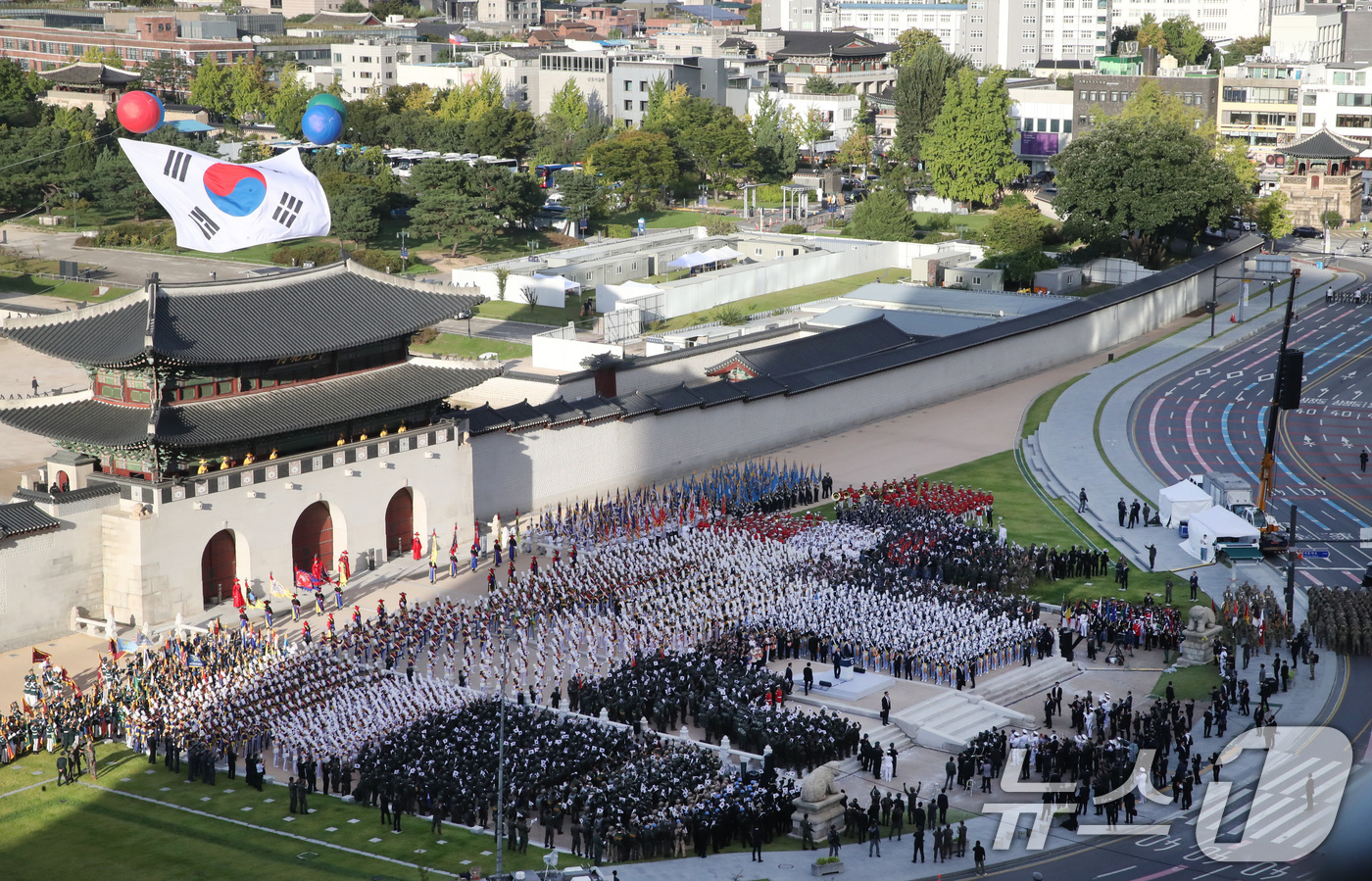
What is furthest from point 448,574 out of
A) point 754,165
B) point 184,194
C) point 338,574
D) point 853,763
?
point 754,165

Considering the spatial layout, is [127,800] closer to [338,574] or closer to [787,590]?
[338,574]

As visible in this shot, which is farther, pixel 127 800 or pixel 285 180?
pixel 285 180

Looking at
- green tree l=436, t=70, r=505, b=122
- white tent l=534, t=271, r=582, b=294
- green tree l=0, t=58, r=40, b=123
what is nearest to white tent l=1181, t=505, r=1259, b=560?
white tent l=534, t=271, r=582, b=294

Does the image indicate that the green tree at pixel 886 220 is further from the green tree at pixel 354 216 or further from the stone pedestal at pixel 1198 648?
the stone pedestal at pixel 1198 648

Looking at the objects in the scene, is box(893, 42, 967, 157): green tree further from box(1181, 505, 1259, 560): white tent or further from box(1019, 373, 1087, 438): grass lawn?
box(1181, 505, 1259, 560): white tent

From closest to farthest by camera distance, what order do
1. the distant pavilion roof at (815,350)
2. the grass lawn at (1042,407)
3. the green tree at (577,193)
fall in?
the grass lawn at (1042,407)
the distant pavilion roof at (815,350)
the green tree at (577,193)

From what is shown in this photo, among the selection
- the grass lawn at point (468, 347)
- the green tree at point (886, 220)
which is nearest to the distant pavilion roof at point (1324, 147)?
the green tree at point (886, 220)
